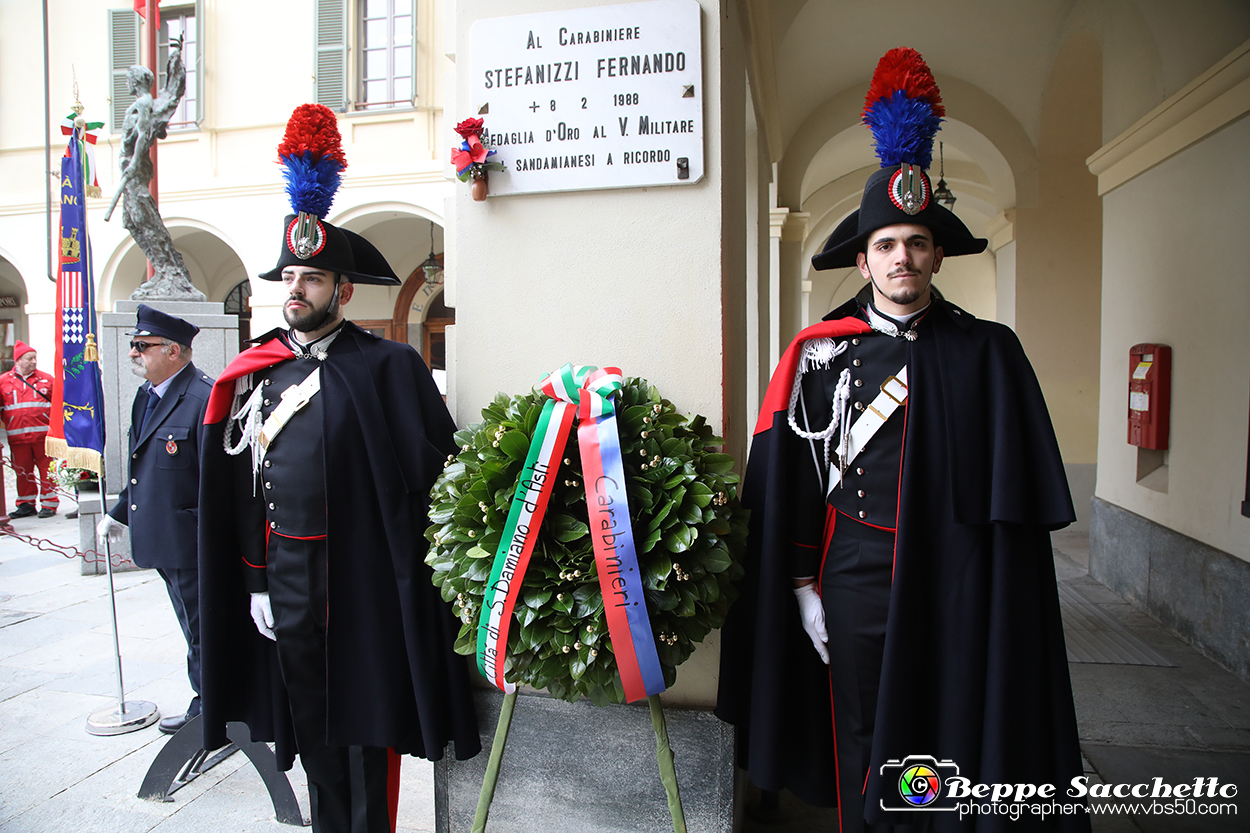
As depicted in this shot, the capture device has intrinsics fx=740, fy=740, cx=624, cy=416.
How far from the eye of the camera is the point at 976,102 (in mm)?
7359

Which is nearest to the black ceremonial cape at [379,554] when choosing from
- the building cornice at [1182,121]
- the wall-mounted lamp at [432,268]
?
the building cornice at [1182,121]

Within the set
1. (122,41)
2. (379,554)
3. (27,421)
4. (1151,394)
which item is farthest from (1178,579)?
(122,41)

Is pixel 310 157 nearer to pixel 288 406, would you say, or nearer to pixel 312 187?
pixel 312 187

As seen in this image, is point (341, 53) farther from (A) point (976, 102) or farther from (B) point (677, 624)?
(B) point (677, 624)

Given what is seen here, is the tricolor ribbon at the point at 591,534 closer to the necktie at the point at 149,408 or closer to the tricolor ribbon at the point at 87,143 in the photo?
the necktie at the point at 149,408

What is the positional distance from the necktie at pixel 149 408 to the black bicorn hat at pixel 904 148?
3.29 meters

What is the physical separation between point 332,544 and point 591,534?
896 millimetres

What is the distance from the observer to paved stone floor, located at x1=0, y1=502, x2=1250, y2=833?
9.17 ft

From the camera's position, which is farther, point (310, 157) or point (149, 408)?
point (149, 408)

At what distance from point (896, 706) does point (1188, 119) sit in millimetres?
4298

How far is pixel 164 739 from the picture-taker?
3473mm

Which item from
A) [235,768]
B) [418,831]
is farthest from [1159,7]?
[235,768]

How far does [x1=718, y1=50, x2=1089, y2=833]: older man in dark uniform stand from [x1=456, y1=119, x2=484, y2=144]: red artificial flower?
3.79 ft

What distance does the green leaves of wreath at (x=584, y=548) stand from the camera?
5.88ft
